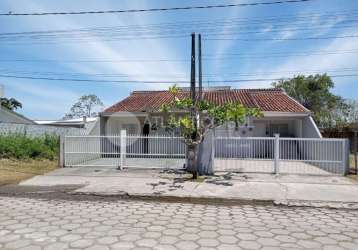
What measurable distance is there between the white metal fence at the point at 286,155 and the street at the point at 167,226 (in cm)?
516

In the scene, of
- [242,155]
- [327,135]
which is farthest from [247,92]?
[242,155]

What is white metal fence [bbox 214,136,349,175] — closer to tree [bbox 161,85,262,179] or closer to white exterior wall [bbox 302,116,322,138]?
tree [bbox 161,85,262,179]

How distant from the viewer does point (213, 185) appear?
10.4 m

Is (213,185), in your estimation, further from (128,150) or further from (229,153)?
(128,150)

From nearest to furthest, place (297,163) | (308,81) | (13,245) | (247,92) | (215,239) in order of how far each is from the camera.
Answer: (13,245) < (215,239) < (297,163) < (247,92) < (308,81)

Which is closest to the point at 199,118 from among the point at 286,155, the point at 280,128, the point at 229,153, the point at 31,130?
the point at 229,153

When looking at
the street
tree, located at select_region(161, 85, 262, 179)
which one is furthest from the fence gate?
the street

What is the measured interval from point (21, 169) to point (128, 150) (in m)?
4.06

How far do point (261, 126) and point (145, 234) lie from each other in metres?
17.0

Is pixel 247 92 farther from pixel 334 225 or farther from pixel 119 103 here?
pixel 334 225

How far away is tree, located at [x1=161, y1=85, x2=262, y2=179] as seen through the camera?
11625 mm

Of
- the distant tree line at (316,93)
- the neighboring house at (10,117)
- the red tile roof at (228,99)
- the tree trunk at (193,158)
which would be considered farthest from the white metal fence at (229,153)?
the distant tree line at (316,93)

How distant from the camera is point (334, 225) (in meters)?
6.39

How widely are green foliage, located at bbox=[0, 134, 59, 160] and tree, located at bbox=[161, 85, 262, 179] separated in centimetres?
732
